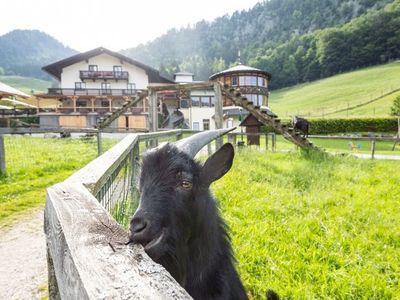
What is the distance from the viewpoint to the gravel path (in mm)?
3088

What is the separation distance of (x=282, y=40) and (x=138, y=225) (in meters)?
147

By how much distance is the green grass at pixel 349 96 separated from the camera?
50997mm

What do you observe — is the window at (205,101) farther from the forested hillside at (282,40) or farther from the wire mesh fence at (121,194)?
the forested hillside at (282,40)

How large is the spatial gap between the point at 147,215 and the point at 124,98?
42150mm

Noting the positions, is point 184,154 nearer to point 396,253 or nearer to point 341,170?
point 396,253

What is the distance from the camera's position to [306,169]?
29.5 ft

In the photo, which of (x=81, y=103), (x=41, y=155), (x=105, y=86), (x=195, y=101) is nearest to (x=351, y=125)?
(x=195, y=101)

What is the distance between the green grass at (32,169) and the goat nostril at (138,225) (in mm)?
4646

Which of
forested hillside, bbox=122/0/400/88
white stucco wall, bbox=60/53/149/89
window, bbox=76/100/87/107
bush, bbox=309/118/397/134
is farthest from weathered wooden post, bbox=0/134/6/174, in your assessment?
forested hillside, bbox=122/0/400/88

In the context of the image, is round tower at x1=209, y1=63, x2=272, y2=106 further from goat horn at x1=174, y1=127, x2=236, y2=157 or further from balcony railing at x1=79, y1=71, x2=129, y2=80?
goat horn at x1=174, y1=127, x2=236, y2=157

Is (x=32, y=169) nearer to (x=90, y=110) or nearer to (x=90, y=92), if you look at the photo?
(x=90, y=110)

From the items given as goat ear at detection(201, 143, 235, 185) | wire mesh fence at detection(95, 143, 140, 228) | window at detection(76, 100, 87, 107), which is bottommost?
wire mesh fence at detection(95, 143, 140, 228)

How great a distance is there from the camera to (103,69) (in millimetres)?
42938

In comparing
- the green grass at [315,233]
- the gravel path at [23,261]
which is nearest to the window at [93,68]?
the green grass at [315,233]
